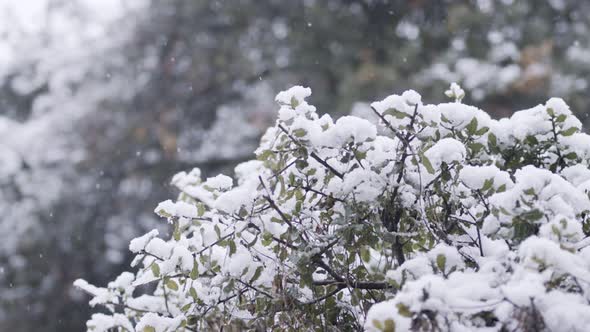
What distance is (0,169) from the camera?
773 cm

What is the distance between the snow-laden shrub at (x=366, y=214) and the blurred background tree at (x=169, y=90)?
5.33 metres

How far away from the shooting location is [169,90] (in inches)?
309

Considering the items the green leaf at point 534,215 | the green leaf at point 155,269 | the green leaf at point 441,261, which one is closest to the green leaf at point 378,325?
the green leaf at point 441,261

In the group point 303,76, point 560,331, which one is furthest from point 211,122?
point 560,331

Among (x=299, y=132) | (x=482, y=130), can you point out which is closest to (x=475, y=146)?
(x=482, y=130)

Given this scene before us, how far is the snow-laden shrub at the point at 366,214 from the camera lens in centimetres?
132

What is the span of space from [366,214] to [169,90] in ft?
21.9

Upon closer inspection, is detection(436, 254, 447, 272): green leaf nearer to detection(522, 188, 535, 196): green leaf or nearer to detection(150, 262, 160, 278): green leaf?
detection(522, 188, 535, 196): green leaf

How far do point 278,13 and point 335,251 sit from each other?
21.9 ft

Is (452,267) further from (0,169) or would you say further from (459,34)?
(0,169)

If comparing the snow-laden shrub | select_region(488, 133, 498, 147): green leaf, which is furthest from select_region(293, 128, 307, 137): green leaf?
select_region(488, 133, 498, 147): green leaf

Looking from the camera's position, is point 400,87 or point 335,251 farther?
point 400,87

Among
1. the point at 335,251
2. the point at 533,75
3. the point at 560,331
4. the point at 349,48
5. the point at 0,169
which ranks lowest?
the point at 560,331

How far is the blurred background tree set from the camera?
7211 mm
